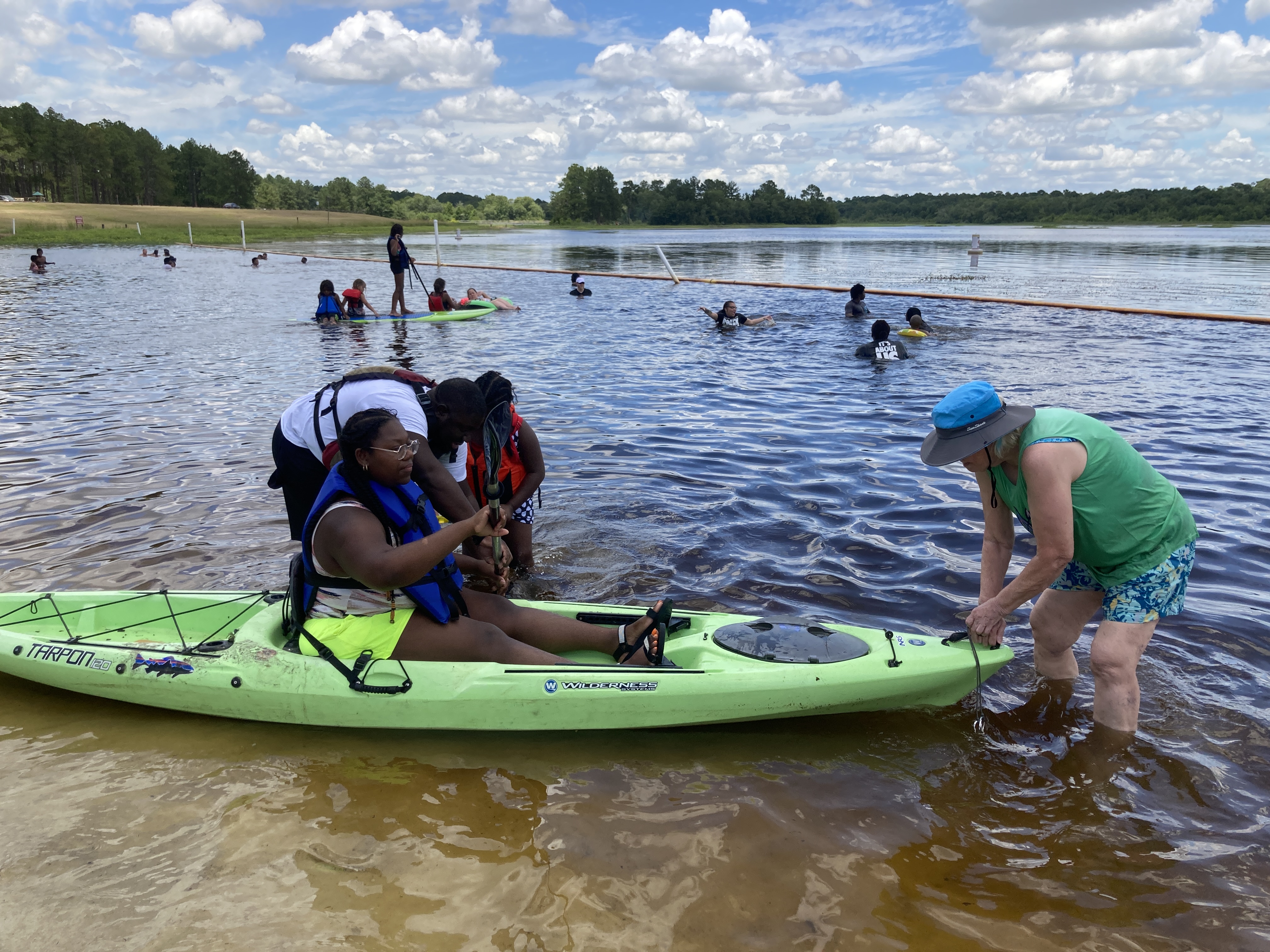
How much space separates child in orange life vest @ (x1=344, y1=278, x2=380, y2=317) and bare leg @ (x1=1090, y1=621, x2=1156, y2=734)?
18652 mm

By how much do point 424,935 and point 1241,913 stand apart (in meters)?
2.98

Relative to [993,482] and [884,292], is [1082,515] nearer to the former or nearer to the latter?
[993,482]

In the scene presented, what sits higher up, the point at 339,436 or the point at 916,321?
the point at 916,321

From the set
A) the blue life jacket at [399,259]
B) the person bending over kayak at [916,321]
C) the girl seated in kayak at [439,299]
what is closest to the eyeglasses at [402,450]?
the person bending over kayak at [916,321]

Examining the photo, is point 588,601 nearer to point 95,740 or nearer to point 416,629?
point 416,629

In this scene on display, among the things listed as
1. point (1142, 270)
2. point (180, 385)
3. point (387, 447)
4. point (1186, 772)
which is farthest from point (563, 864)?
point (1142, 270)

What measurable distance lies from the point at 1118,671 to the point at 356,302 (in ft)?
62.8

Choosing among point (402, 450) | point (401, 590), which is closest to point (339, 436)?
point (402, 450)

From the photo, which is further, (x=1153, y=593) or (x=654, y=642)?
(x=654, y=642)

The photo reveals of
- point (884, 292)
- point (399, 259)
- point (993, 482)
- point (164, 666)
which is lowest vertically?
point (164, 666)

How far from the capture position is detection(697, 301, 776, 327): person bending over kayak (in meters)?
17.9

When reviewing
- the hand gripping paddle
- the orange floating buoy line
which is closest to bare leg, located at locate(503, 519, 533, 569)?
the hand gripping paddle

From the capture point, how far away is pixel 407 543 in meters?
3.92

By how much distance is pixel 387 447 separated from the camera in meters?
3.67
